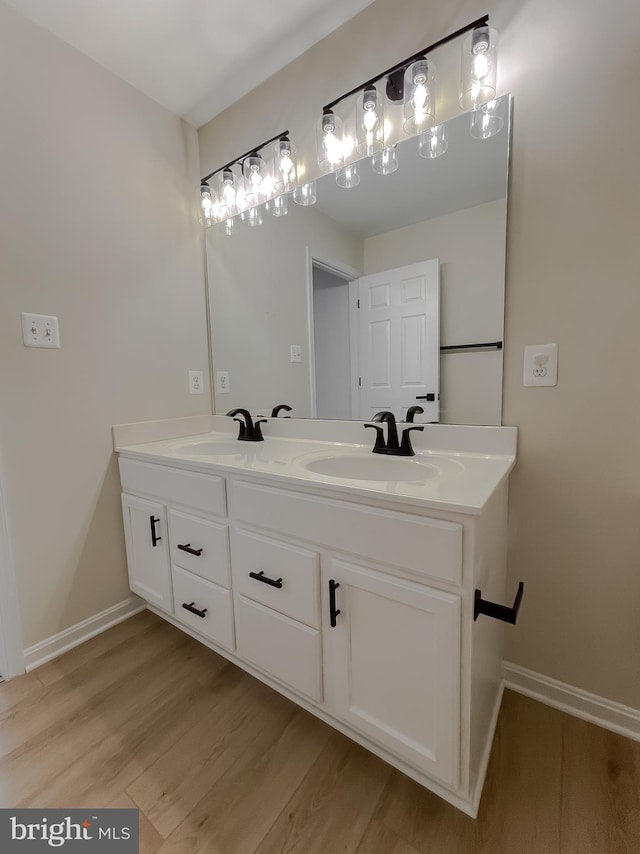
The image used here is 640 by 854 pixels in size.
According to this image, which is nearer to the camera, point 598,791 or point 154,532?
point 598,791

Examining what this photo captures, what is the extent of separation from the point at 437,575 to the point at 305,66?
6.12 ft

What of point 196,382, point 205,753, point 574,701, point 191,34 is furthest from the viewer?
point 196,382

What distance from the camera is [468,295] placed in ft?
3.96

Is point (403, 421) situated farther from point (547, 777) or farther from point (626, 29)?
point (626, 29)

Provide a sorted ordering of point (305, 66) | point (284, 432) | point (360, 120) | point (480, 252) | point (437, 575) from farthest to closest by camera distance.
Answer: point (284, 432) < point (305, 66) < point (360, 120) < point (480, 252) < point (437, 575)

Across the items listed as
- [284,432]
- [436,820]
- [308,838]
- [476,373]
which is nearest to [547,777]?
[436,820]

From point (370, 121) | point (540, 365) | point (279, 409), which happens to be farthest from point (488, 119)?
point (279, 409)

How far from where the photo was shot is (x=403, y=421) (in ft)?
4.42

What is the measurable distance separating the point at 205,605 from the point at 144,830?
Result: 53 centimetres

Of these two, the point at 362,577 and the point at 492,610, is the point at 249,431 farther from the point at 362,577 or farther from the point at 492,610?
the point at 492,610

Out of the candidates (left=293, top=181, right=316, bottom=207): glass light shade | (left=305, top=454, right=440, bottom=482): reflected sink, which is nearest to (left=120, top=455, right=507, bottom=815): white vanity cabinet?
(left=305, top=454, right=440, bottom=482): reflected sink

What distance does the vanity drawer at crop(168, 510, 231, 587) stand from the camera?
119 cm

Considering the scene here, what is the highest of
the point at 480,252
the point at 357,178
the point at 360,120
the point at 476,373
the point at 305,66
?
the point at 305,66

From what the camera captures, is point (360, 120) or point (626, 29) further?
point (360, 120)
